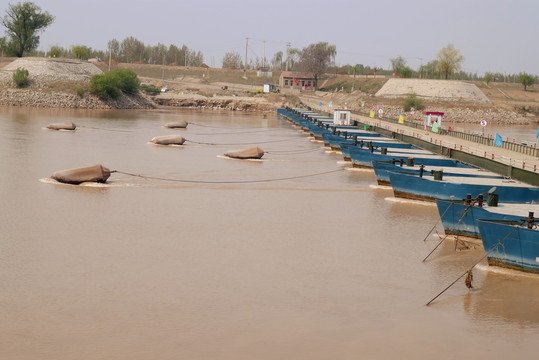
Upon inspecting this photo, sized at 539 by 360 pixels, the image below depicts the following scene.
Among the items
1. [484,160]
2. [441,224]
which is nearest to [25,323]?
[441,224]

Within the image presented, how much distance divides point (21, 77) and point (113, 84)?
1644cm

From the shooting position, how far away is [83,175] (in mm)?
39531

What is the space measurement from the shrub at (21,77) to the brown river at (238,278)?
9520 centimetres

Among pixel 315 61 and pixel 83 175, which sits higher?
pixel 315 61

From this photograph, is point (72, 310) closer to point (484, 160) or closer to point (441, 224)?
point (441, 224)

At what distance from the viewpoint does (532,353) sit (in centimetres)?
1816

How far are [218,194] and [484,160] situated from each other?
16533 millimetres

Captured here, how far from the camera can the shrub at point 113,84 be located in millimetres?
130125

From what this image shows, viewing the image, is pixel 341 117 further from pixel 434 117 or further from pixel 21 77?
pixel 21 77

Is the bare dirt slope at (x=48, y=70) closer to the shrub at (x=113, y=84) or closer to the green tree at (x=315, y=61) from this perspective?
the shrub at (x=113, y=84)

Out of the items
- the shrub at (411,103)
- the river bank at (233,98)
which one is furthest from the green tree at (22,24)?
the shrub at (411,103)

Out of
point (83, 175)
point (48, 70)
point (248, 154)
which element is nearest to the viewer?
point (83, 175)

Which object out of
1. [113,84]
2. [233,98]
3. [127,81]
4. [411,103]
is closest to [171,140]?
[113,84]

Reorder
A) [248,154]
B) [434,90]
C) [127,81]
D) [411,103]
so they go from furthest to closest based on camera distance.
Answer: [434,90] → [411,103] → [127,81] → [248,154]
